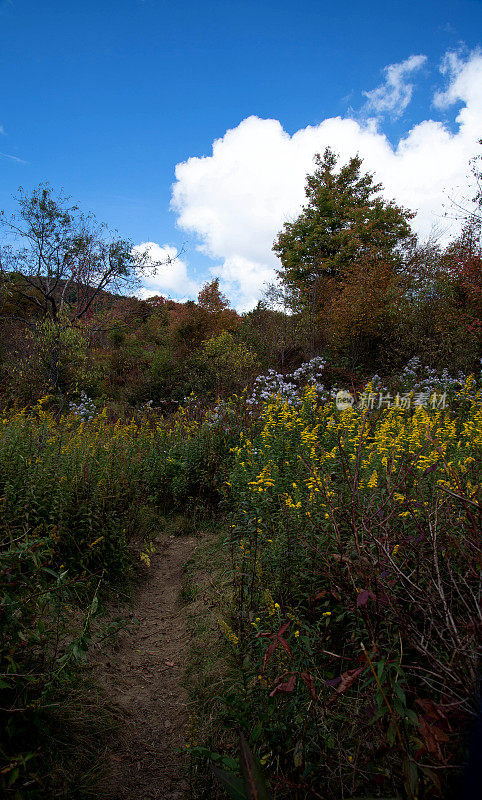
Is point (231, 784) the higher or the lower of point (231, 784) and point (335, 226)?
the lower

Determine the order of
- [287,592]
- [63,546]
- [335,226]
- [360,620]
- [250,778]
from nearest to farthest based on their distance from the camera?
1. [250,778]
2. [360,620]
3. [287,592]
4. [63,546]
5. [335,226]

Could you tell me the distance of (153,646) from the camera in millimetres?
2990

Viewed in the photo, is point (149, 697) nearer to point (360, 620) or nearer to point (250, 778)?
point (360, 620)

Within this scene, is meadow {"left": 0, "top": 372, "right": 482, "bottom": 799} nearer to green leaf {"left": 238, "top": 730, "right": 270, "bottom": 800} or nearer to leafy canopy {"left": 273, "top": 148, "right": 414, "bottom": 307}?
green leaf {"left": 238, "top": 730, "right": 270, "bottom": 800}

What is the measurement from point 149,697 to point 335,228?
24466 millimetres

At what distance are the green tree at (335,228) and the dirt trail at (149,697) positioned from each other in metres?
18.5

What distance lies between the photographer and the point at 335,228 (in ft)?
75.0

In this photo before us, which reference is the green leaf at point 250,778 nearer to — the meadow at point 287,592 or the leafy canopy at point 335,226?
the meadow at point 287,592

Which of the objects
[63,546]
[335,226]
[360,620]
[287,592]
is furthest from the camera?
[335,226]

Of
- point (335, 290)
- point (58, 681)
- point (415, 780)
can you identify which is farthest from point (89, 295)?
point (415, 780)

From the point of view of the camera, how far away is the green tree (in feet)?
69.6

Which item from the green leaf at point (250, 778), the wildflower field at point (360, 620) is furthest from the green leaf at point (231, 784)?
the wildflower field at point (360, 620)

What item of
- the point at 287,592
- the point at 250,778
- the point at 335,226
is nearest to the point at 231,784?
the point at 250,778

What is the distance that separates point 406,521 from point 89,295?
14564 mm
